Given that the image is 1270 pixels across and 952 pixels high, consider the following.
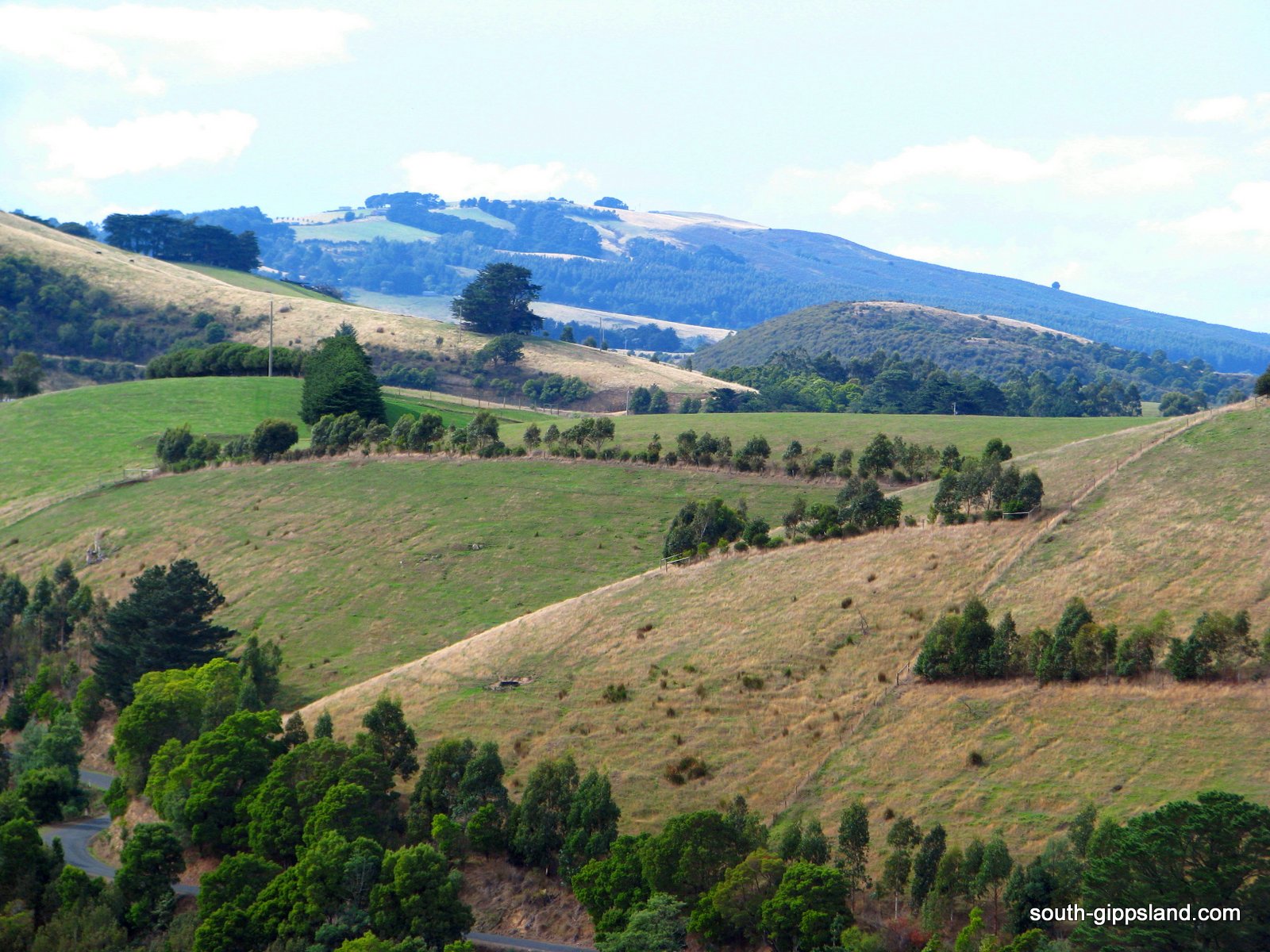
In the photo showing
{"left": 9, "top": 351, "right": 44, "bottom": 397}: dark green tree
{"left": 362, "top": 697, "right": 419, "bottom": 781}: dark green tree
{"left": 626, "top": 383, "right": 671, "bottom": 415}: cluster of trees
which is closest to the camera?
{"left": 362, "top": 697, "right": 419, "bottom": 781}: dark green tree

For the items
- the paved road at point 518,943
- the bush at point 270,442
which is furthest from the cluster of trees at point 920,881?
the bush at point 270,442

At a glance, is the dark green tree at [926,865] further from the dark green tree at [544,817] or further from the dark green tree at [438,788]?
the dark green tree at [438,788]

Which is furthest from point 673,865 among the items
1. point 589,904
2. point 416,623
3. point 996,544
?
point 416,623

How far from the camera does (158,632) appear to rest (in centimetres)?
6806

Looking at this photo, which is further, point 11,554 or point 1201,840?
point 11,554

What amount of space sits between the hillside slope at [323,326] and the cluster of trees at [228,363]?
30605 millimetres

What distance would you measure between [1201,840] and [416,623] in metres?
45.3

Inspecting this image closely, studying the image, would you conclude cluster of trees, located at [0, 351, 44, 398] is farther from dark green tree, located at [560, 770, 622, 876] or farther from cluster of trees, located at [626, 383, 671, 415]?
dark green tree, located at [560, 770, 622, 876]

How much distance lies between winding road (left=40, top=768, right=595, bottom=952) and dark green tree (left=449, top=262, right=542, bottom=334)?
127376 mm

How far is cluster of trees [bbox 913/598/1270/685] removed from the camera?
153 ft

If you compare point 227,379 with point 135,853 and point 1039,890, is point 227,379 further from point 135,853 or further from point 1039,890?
point 1039,890

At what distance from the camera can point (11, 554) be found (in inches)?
3484

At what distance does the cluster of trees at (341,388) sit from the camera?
113625 mm

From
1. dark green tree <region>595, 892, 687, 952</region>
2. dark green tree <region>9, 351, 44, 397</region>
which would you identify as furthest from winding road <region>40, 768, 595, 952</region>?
dark green tree <region>9, 351, 44, 397</region>
